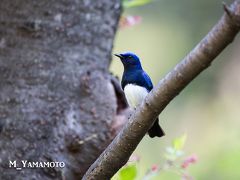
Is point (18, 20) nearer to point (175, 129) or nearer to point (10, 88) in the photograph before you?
point (10, 88)

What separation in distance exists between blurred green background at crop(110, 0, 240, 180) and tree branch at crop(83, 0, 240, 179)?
12.1 feet

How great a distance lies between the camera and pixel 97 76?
10.7 feet

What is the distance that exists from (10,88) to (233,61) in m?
4.36

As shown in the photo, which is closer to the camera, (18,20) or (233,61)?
(18,20)

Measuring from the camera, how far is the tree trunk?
2971mm

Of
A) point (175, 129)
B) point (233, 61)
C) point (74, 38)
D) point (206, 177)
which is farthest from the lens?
point (233, 61)

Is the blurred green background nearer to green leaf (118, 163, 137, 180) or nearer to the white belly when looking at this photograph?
the white belly

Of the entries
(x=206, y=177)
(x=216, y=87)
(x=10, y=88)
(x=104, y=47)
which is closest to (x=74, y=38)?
(x=104, y=47)

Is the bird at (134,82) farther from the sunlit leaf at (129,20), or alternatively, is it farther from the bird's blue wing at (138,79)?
the sunlit leaf at (129,20)

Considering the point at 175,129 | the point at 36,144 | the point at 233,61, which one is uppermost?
the point at 36,144

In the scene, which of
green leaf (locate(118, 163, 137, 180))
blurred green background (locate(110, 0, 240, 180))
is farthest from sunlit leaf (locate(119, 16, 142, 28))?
blurred green background (locate(110, 0, 240, 180))

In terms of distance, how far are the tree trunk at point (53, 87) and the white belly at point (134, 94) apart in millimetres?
107

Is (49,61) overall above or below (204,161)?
above

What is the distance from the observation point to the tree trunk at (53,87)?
2.97 m
